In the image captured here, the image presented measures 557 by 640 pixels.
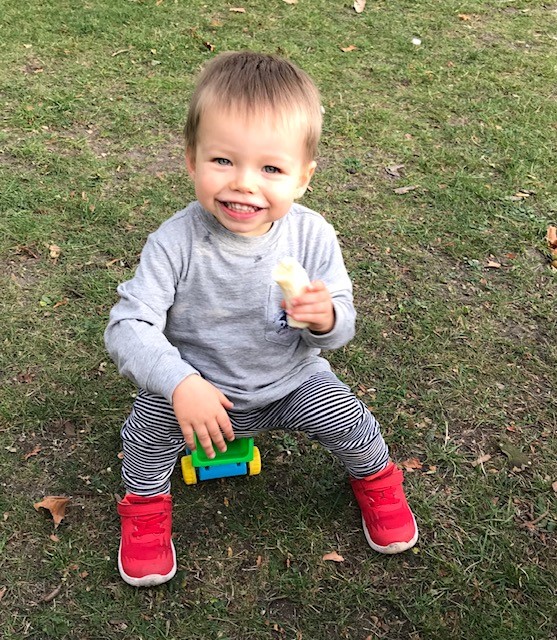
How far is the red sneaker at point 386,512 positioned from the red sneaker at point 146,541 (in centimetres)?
59

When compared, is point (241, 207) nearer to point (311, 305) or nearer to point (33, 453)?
point (311, 305)

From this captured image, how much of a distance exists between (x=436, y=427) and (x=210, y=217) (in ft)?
3.86

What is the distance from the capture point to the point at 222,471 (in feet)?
7.18

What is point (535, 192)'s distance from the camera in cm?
354

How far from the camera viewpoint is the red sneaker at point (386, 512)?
2041mm

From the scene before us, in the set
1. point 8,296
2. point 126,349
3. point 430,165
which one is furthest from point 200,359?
point 430,165

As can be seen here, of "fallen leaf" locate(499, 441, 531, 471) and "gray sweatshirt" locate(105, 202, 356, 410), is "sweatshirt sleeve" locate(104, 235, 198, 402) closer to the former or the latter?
"gray sweatshirt" locate(105, 202, 356, 410)

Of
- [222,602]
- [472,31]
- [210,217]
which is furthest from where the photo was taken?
[472,31]

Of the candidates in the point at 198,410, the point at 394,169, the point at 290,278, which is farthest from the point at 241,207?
the point at 394,169

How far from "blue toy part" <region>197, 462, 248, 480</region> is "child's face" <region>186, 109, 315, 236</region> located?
32.9 inches

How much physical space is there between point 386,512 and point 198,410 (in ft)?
2.66

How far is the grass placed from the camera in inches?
76.7

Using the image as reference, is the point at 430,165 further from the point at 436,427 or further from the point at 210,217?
the point at 210,217

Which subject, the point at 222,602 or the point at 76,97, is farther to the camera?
the point at 76,97
